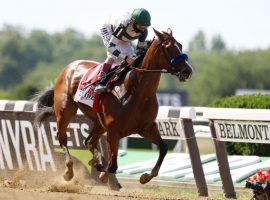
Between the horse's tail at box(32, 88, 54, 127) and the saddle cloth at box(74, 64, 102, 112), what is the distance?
100cm

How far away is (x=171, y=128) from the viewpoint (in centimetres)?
968

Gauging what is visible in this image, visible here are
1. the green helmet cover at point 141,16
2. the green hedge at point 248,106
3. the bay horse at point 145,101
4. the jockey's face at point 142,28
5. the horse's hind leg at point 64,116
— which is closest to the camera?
the bay horse at point 145,101

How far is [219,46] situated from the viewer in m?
134

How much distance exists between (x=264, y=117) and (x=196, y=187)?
4.61 ft

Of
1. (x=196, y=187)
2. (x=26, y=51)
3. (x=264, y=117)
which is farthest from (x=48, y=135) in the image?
(x=26, y=51)

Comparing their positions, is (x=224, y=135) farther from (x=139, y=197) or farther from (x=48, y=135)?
(x=48, y=135)

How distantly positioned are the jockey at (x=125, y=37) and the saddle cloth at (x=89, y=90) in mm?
236

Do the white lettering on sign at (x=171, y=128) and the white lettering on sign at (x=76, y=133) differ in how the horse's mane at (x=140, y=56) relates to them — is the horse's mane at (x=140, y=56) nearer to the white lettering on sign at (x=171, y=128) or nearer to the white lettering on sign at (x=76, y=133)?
the white lettering on sign at (x=171, y=128)

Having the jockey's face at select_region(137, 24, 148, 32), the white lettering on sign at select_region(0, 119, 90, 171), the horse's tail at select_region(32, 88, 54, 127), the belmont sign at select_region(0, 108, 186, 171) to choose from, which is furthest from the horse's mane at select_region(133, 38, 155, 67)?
the horse's tail at select_region(32, 88, 54, 127)

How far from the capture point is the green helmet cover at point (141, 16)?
27.7ft

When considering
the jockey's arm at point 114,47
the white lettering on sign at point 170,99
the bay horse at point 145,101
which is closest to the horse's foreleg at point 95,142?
the bay horse at point 145,101

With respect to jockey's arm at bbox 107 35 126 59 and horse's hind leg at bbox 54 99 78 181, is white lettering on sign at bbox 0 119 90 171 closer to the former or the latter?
horse's hind leg at bbox 54 99 78 181

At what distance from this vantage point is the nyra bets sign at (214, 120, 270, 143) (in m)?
8.68

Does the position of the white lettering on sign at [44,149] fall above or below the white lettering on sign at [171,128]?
below
